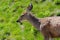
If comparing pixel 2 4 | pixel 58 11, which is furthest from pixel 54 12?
pixel 2 4

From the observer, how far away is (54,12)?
14.0m

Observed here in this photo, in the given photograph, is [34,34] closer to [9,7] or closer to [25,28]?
[25,28]

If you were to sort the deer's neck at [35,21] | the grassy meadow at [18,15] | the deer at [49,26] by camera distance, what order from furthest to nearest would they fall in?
the grassy meadow at [18,15] → the deer's neck at [35,21] → the deer at [49,26]

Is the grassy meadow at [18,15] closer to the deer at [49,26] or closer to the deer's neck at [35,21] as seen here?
the deer's neck at [35,21]

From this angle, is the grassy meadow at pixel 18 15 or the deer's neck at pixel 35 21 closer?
the deer's neck at pixel 35 21

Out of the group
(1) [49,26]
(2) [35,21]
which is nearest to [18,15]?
→ (2) [35,21]

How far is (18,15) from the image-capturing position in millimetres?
14867

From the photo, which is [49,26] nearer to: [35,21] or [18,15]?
[35,21]

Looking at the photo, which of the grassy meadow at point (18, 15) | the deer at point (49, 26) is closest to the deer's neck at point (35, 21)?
the deer at point (49, 26)

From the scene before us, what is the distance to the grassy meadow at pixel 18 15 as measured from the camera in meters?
13.2

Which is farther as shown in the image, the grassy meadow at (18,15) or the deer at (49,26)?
the grassy meadow at (18,15)

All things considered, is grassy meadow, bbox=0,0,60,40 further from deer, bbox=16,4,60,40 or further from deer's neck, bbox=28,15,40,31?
deer, bbox=16,4,60,40

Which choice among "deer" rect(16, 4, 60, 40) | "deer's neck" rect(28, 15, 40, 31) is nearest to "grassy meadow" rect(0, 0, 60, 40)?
"deer's neck" rect(28, 15, 40, 31)

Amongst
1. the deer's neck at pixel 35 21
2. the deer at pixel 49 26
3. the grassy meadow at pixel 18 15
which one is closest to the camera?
the deer at pixel 49 26
